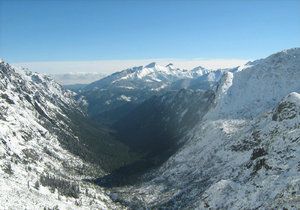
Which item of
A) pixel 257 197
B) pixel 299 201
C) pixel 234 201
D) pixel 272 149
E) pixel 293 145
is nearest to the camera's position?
pixel 299 201

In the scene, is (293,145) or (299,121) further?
Answer: (299,121)

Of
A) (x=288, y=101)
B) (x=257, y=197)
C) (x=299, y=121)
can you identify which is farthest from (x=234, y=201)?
(x=288, y=101)

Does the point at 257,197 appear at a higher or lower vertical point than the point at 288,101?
lower

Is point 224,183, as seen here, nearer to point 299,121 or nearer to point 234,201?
point 234,201

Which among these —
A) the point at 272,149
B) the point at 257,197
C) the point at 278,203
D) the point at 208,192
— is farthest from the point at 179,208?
the point at 278,203

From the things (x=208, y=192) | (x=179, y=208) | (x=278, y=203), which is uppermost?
(x=278, y=203)

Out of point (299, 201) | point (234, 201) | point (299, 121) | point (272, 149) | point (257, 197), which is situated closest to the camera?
point (299, 201)

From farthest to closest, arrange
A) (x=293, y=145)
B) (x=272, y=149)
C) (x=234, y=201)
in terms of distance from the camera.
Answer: (x=272, y=149) → (x=293, y=145) → (x=234, y=201)

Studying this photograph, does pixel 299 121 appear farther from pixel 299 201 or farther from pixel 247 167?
pixel 299 201

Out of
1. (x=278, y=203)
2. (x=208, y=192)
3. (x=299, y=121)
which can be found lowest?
(x=208, y=192)
